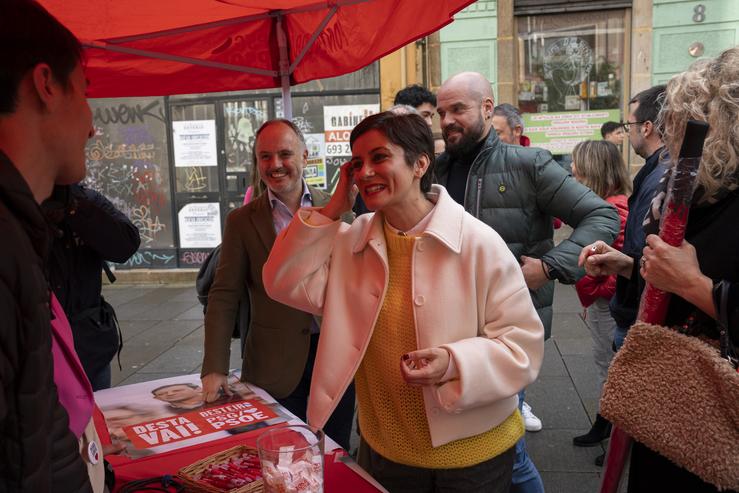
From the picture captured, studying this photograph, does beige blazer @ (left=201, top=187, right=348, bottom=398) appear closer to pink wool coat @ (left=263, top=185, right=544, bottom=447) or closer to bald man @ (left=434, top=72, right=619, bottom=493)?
pink wool coat @ (left=263, top=185, right=544, bottom=447)

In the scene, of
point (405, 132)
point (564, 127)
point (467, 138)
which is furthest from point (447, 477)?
point (564, 127)

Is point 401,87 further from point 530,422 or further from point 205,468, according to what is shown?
point 205,468

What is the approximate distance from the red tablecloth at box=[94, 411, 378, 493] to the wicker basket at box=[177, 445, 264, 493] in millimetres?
120

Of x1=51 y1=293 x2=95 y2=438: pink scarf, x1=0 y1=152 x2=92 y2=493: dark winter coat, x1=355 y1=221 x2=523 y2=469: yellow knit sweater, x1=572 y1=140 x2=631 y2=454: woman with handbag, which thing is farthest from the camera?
x1=572 y1=140 x2=631 y2=454: woman with handbag

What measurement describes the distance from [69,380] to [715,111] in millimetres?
1750

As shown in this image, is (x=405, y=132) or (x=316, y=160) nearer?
(x=405, y=132)

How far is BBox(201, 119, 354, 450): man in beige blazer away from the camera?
2.71 m

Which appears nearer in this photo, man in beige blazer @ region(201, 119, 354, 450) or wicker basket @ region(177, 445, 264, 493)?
wicker basket @ region(177, 445, 264, 493)

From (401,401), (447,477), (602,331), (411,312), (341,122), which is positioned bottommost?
(602,331)

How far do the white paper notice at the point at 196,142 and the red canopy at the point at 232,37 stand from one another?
6.09 metres

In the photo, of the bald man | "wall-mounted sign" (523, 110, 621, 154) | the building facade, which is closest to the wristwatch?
the bald man

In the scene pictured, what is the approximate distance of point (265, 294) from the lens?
108 inches

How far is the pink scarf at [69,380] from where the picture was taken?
1223mm

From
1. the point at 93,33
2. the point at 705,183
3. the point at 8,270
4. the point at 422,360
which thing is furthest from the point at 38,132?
the point at 93,33
